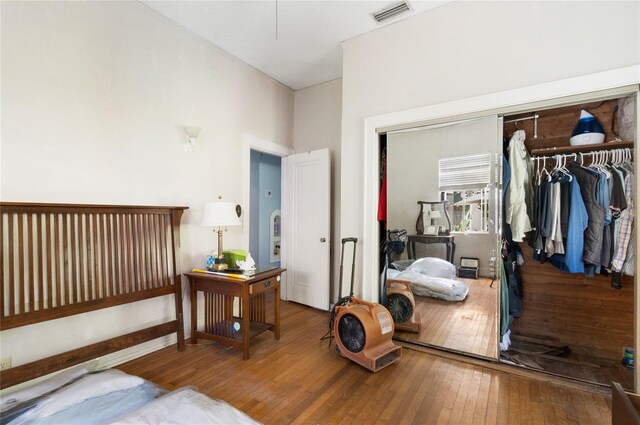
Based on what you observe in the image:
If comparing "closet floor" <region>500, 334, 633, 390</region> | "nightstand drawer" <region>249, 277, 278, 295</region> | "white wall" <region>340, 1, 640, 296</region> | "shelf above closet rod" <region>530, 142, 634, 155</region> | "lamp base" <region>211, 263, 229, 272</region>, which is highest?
"white wall" <region>340, 1, 640, 296</region>

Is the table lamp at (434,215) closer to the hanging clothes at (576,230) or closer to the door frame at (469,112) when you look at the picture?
the door frame at (469,112)

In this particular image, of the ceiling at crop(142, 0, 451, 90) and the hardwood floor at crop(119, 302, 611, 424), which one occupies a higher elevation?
the ceiling at crop(142, 0, 451, 90)

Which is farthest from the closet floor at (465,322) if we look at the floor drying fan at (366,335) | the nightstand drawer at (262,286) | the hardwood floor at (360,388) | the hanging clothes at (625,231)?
the nightstand drawer at (262,286)

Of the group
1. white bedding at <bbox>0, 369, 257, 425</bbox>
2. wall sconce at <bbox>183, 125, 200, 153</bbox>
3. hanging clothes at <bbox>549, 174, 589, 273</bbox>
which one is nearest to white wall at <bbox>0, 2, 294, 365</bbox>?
wall sconce at <bbox>183, 125, 200, 153</bbox>

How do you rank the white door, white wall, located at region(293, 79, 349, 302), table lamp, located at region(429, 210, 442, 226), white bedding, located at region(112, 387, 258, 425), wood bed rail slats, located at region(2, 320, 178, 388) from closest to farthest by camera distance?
white bedding, located at region(112, 387, 258, 425) → wood bed rail slats, located at region(2, 320, 178, 388) → table lamp, located at region(429, 210, 442, 226) → the white door → white wall, located at region(293, 79, 349, 302)

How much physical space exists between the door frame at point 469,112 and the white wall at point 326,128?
95cm

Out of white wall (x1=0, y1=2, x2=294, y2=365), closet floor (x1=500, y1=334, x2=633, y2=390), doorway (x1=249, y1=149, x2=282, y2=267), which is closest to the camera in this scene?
white wall (x1=0, y1=2, x2=294, y2=365)

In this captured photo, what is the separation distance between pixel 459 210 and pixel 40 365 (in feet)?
10.8

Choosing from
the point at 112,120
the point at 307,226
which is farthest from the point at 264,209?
the point at 112,120

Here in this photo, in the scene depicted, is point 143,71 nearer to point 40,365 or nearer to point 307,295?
point 40,365

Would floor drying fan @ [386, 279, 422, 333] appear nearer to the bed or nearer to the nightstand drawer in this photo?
the nightstand drawer

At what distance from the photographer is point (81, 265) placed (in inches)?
82.7

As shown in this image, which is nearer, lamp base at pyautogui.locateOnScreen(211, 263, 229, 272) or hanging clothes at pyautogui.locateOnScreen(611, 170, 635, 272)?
hanging clothes at pyautogui.locateOnScreen(611, 170, 635, 272)

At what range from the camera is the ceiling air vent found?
8.63 ft
